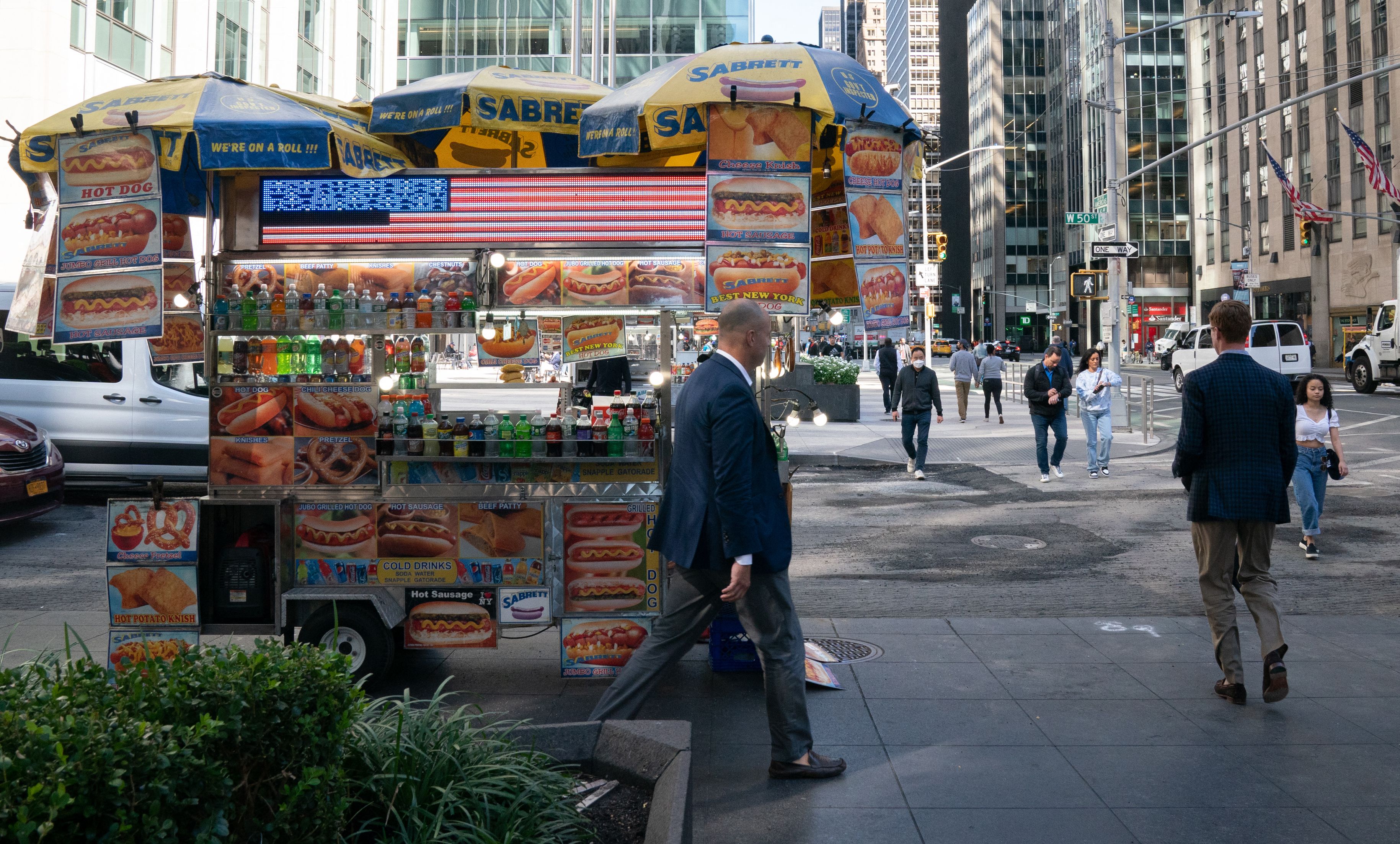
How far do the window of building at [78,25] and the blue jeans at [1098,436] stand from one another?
2424cm

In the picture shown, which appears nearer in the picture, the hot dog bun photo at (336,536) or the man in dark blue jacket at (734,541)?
the man in dark blue jacket at (734,541)

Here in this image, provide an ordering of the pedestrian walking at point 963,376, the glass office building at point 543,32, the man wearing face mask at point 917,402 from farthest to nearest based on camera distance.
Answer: the glass office building at point 543,32, the pedestrian walking at point 963,376, the man wearing face mask at point 917,402

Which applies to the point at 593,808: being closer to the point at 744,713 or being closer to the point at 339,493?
the point at 744,713

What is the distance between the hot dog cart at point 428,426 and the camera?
6000 mm

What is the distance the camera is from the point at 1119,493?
14.4 metres

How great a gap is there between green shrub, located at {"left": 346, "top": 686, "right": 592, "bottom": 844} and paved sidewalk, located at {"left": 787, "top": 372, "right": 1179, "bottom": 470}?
13.3m

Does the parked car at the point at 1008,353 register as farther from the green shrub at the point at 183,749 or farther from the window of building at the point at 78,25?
the green shrub at the point at 183,749

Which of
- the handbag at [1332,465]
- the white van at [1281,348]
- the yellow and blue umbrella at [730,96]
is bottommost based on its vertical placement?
the handbag at [1332,465]

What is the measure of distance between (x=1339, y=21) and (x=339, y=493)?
59.8 meters

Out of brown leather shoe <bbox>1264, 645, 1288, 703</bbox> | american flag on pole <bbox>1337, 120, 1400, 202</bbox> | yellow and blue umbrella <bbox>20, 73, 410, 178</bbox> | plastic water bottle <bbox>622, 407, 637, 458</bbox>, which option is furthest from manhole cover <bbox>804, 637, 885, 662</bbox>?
american flag on pole <bbox>1337, 120, 1400, 202</bbox>

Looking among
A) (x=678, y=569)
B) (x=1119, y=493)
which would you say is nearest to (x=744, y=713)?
(x=678, y=569)

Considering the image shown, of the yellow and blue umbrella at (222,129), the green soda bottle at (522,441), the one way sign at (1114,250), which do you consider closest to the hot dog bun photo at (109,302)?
the yellow and blue umbrella at (222,129)

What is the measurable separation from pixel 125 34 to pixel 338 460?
2763 centimetres

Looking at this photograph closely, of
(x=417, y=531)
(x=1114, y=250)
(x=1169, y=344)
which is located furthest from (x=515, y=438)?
(x=1169, y=344)
